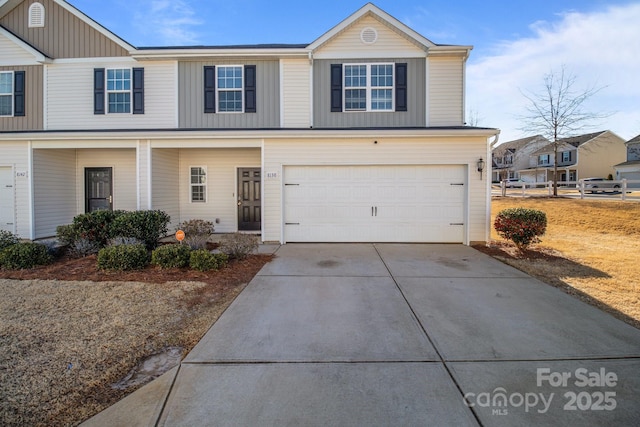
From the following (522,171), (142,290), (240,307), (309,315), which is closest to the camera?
(309,315)

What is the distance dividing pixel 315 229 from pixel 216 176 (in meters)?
4.44

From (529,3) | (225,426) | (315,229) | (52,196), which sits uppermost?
(529,3)

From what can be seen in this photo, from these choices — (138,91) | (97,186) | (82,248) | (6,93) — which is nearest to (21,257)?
(82,248)

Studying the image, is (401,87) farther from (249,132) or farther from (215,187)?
(215,187)

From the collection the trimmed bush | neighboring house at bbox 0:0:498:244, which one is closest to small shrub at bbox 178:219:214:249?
the trimmed bush

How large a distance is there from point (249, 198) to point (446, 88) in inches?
301

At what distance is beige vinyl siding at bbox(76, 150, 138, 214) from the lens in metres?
12.0

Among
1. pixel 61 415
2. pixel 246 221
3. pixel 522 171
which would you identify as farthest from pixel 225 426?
pixel 522 171

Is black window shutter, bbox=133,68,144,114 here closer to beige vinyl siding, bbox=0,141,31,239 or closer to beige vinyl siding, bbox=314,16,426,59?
beige vinyl siding, bbox=0,141,31,239

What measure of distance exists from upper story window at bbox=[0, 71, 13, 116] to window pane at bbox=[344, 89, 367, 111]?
37.8 feet

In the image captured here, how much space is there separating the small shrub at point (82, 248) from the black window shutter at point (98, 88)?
534 centimetres

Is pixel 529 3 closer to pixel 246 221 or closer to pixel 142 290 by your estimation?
pixel 246 221

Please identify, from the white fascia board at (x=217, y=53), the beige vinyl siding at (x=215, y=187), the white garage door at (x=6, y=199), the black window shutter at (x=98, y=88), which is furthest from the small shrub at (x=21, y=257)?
the white fascia board at (x=217, y=53)

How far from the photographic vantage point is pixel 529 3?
37.2 ft
